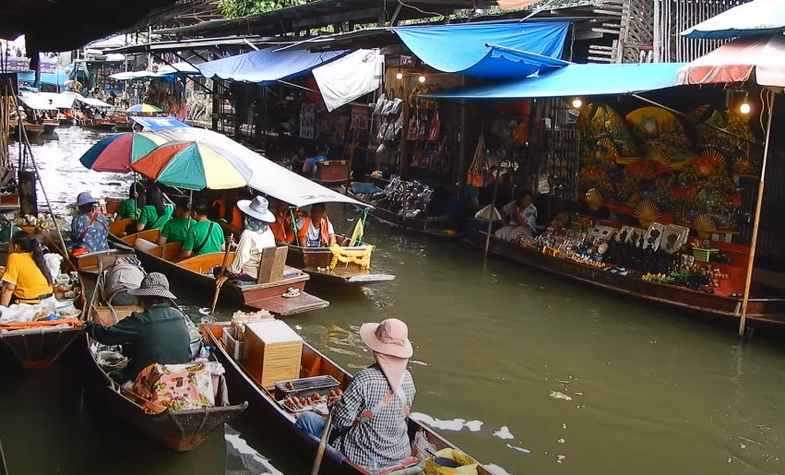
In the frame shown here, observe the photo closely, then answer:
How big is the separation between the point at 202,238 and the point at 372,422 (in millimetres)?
6159

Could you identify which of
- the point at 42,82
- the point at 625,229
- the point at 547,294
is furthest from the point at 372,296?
the point at 42,82

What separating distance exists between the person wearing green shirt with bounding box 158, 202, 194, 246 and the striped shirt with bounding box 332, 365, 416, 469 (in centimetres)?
628

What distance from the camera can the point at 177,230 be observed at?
10.9 metres

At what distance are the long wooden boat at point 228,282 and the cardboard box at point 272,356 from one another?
2177 millimetres

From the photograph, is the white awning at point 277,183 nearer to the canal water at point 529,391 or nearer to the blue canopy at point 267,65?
the canal water at point 529,391

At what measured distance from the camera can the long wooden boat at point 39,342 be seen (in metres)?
6.93

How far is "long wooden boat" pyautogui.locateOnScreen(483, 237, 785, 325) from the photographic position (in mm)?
9570

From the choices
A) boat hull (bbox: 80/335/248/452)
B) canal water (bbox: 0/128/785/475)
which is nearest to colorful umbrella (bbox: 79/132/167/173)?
canal water (bbox: 0/128/785/475)

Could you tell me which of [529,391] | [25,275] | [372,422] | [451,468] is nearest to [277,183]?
[25,275]

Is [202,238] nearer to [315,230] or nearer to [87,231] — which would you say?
[87,231]

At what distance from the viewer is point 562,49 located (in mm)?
13281

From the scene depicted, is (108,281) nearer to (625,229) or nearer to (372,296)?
(372,296)

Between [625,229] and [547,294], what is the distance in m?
1.56

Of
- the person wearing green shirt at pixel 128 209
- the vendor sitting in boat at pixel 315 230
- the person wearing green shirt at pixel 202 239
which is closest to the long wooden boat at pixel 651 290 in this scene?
the vendor sitting in boat at pixel 315 230
